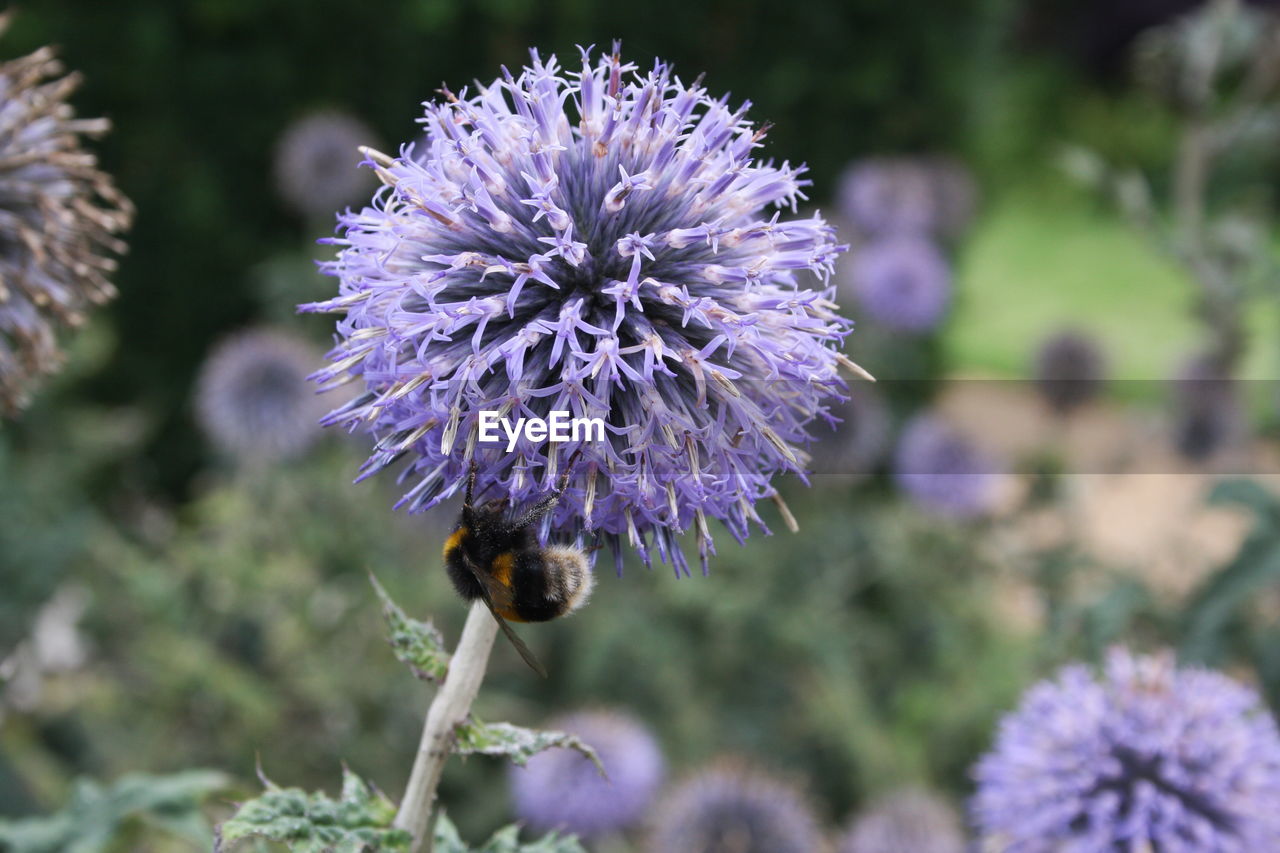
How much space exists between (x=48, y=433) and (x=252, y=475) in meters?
0.90

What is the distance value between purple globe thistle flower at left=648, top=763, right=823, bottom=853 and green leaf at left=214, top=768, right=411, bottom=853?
71.0 inches

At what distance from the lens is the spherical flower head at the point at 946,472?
499 cm

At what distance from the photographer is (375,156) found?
1571 mm

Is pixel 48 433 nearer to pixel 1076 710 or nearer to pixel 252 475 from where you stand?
pixel 252 475

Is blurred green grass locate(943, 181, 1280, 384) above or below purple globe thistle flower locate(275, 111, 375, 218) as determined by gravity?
above

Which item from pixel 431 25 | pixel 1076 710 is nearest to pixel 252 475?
pixel 431 25

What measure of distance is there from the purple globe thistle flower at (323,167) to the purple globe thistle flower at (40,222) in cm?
282

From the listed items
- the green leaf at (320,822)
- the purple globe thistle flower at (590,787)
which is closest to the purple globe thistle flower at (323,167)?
the purple globe thistle flower at (590,787)

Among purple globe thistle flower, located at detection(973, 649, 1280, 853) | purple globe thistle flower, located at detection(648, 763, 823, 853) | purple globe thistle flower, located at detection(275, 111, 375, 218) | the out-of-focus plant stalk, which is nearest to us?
purple globe thistle flower, located at detection(973, 649, 1280, 853)

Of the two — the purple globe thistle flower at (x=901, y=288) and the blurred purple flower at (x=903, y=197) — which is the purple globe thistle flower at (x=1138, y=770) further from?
the blurred purple flower at (x=903, y=197)

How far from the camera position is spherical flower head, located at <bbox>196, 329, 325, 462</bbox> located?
181 inches

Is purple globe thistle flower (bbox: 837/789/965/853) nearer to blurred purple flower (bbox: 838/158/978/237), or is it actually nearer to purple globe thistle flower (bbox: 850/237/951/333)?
purple globe thistle flower (bbox: 850/237/951/333)

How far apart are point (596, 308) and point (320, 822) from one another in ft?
2.38

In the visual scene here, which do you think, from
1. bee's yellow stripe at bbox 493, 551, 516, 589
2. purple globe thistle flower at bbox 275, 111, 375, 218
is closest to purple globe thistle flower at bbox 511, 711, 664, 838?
bee's yellow stripe at bbox 493, 551, 516, 589
